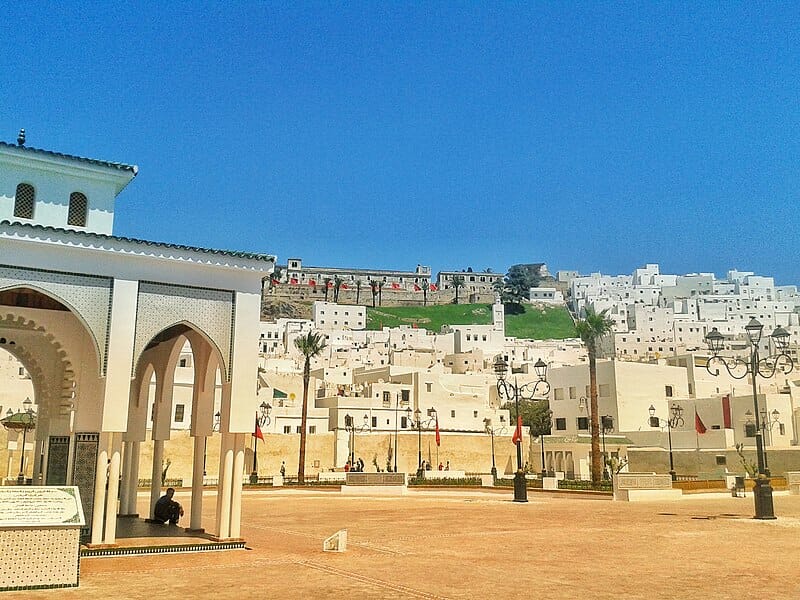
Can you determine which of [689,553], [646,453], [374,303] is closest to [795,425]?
[646,453]

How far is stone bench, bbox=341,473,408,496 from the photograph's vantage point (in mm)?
31531

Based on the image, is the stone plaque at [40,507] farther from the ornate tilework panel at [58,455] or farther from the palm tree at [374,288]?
the palm tree at [374,288]

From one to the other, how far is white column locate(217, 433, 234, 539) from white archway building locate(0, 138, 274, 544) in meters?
0.02

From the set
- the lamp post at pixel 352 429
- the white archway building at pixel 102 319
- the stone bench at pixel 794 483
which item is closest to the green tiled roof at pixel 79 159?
the white archway building at pixel 102 319

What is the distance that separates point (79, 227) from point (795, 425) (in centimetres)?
5071

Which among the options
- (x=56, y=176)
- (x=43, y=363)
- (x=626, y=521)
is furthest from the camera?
(x=626, y=521)

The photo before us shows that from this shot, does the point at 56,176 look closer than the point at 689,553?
No

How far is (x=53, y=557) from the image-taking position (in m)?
9.31

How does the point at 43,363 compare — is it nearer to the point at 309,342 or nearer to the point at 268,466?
the point at 309,342

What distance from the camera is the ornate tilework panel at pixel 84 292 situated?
483 inches

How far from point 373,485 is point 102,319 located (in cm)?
2098

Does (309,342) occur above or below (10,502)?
above

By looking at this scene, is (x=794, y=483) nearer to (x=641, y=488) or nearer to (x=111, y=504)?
(x=641, y=488)

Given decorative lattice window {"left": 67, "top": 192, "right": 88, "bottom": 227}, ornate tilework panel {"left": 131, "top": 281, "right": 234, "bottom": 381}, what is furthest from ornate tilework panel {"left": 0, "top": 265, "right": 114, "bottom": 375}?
decorative lattice window {"left": 67, "top": 192, "right": 88, "bottom": 227}
